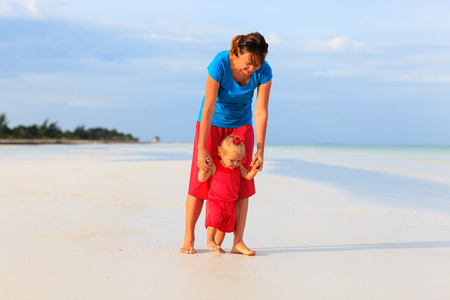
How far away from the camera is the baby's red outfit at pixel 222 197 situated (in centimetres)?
366

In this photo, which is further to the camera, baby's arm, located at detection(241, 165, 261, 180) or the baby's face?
baby's arm, located at detection(241, 165, 261, 180)

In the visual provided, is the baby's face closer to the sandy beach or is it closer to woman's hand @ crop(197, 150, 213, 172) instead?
woman's hand @ crop(197, 150, 213, 172)

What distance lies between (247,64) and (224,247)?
4.89ft

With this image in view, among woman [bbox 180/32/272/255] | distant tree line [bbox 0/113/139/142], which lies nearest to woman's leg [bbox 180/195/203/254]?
woman [bbox 180/32/272/255]

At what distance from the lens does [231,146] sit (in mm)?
3568

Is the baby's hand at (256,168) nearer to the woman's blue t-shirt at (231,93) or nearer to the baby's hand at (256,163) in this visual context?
the baby's hand at (256,163)

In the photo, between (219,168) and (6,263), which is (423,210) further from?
(6,263)

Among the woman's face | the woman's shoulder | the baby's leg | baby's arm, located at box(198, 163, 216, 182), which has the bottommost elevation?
the baby's leg

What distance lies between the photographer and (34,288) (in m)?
2.57

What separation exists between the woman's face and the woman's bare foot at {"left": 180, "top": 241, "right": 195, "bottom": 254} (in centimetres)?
133

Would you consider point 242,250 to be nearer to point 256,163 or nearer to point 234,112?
point 256,163

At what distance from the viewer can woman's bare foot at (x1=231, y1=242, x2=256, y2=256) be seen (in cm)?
352

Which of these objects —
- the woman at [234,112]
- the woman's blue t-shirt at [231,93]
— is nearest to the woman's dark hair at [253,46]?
the woman at [234,112]

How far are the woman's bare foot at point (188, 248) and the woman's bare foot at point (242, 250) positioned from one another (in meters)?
0.31
